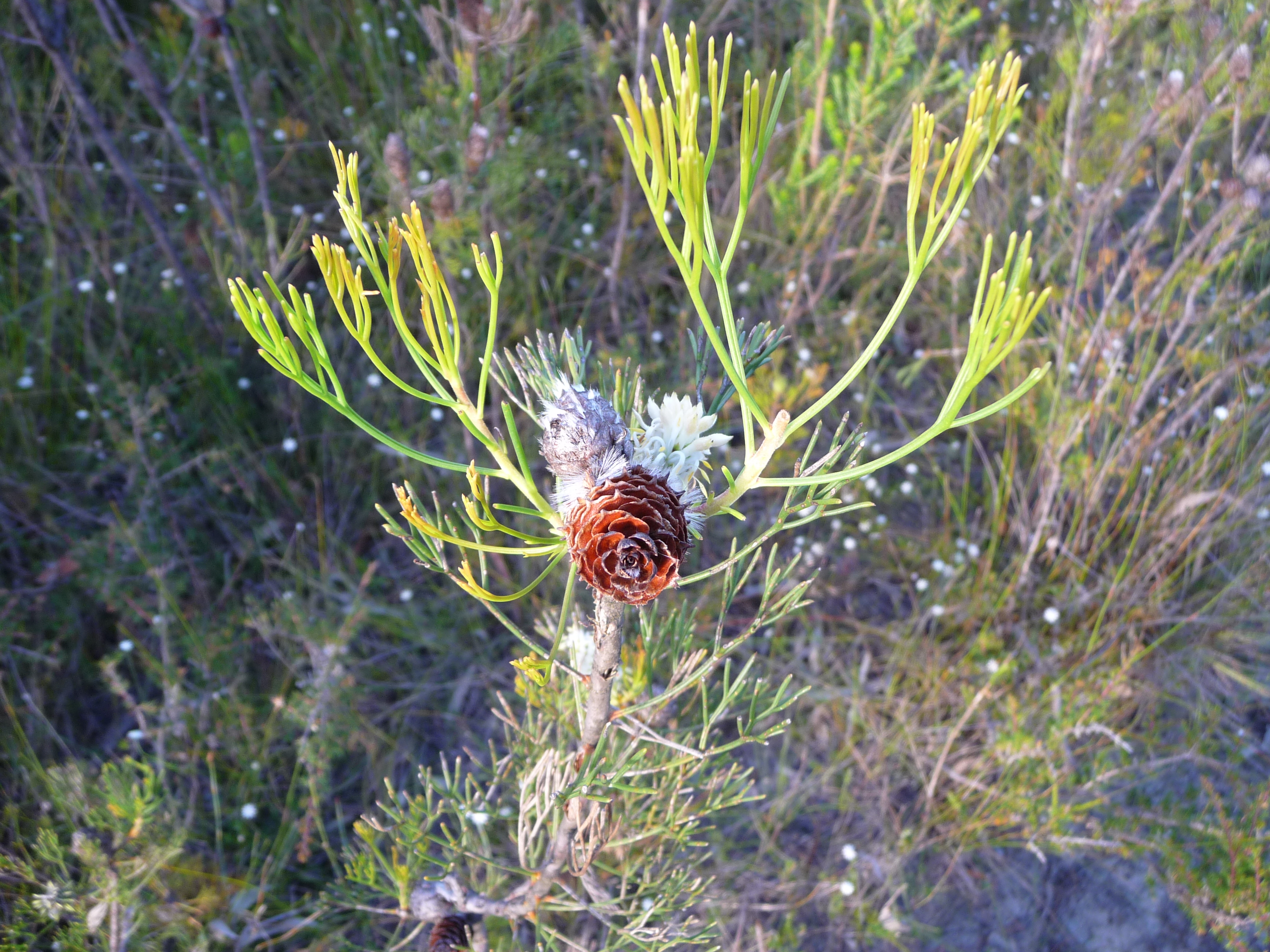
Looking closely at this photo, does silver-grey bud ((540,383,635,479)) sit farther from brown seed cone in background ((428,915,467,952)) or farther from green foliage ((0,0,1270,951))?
brown seed cone in background ((428,915,467,952))

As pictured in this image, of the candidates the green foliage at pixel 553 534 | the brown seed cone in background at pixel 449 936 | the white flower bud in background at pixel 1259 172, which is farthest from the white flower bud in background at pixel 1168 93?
the brown seed cone in background at pixel 449 936

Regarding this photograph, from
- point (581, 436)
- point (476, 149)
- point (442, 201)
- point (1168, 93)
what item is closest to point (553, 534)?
point (581, 436)

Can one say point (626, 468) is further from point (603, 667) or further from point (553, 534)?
point (553, 534)

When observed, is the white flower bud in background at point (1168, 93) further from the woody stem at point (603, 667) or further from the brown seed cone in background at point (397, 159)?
the woody stem at point (603, 667)

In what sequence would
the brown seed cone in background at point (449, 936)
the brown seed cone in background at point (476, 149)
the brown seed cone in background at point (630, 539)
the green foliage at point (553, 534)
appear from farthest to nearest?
the brown seed cone in background at point (476, 149)
the green foliage at point (553, 534)
the brown seed cone in background at point (449, 936)
the brown seed cone in background at point (630, 539)

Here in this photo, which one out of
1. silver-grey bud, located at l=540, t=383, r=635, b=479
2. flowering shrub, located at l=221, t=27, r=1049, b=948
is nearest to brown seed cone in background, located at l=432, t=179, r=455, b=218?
flowering shrub, located at l=221, t=27, r=1049, b=948
